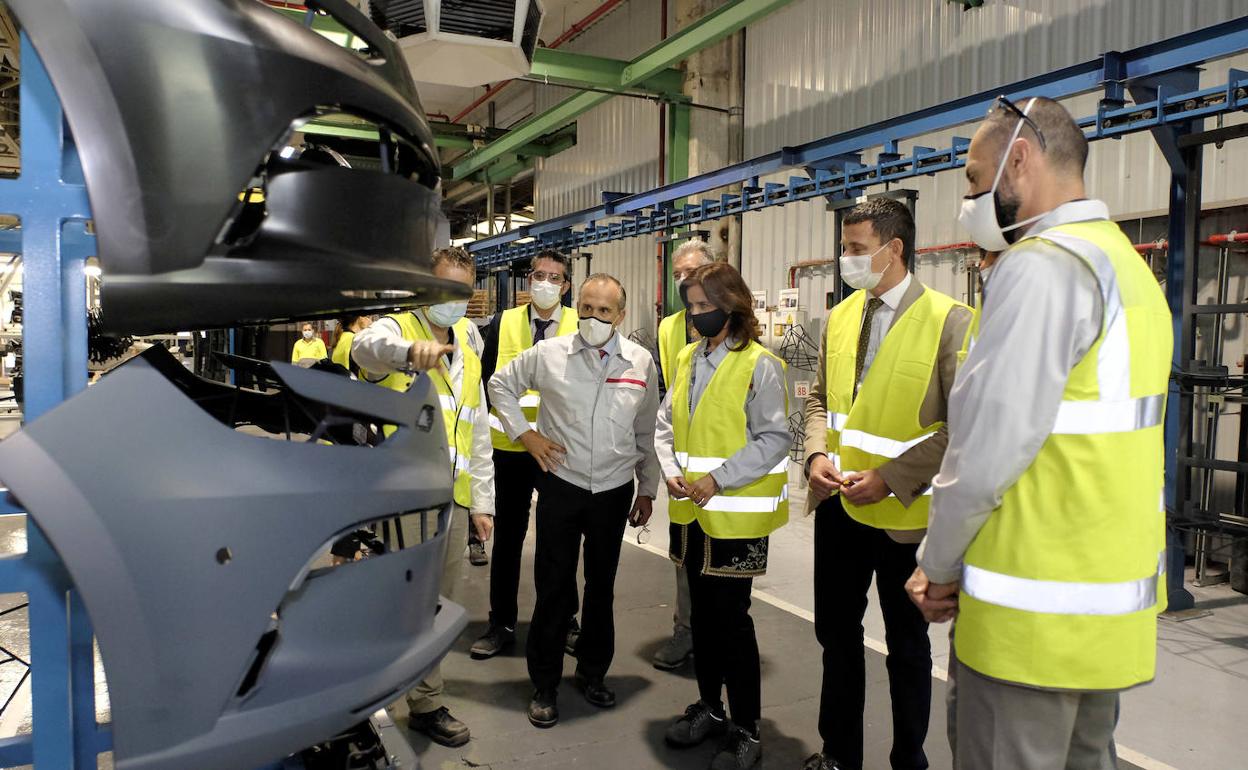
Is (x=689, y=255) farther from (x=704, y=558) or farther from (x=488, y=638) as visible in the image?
(x=488, y=638)

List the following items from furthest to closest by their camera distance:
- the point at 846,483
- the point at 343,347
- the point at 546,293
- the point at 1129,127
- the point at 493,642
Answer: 1. the point at 343,347
2. the point at 546,293
3. the point at 1129,127
4. the point at 493,642
5. the point at 846,483

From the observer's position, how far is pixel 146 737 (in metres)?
0.89

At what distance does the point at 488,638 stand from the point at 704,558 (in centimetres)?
135

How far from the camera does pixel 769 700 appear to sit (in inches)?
119

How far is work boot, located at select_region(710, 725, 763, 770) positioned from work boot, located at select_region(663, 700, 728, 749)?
0.13 meters

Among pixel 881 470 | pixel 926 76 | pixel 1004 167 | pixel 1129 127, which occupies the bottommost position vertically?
pixel 881 470

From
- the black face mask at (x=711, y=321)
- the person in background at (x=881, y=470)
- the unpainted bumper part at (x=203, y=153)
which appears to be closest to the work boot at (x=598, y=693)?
the person in background at (x=881, y=470)

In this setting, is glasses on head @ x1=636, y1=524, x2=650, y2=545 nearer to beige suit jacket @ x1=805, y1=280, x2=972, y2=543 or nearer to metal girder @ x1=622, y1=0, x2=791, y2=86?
beige suit jacket @ x1=805, y1=280, x2=972, y2=543

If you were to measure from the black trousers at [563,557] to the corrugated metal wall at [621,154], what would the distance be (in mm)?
6042

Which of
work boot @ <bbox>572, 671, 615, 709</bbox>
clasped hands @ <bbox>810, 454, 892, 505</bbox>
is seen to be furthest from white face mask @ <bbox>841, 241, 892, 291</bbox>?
work boot @ <bbox>572, 671, 615, 709</bbox>

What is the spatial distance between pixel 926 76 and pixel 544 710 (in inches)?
210

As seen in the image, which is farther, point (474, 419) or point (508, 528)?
point (508, 528)


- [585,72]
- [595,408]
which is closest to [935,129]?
[595,408]

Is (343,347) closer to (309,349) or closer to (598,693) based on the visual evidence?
(598,693)
